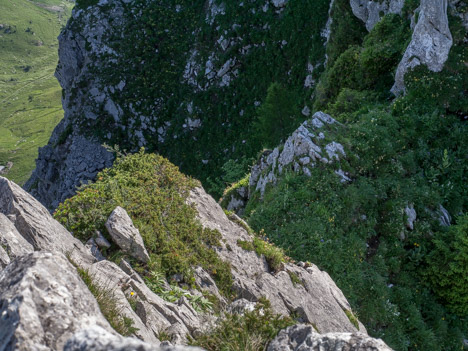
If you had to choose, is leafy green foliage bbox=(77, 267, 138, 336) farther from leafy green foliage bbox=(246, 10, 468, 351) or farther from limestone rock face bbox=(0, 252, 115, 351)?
leafy green foliage bbox=(246, 10, 468, 351)

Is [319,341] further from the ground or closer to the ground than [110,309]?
further from the ground

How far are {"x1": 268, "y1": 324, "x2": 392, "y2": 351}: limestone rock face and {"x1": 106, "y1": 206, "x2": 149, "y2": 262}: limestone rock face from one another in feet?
12.4

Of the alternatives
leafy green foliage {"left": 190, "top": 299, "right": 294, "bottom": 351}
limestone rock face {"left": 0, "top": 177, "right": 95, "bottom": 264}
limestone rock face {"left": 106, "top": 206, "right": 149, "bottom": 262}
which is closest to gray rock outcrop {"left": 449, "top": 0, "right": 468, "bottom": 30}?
Answer: leafy green foliage {"left": 190, "top": 299, "right": 294, "bottom": 351}

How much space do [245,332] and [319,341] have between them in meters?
1.55

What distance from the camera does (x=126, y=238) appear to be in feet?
26.8

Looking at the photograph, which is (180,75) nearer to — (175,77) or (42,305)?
(175,77)

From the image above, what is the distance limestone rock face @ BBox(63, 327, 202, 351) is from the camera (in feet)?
10.5

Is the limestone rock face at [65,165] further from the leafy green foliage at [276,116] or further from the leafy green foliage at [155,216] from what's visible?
the leafy green foliage at [155,216]

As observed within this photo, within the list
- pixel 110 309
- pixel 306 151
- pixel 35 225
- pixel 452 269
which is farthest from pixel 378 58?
pixel 110 309

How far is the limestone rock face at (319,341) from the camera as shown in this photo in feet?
17.0

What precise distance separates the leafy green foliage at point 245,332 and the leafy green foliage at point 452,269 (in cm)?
837

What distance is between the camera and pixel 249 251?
10.3m

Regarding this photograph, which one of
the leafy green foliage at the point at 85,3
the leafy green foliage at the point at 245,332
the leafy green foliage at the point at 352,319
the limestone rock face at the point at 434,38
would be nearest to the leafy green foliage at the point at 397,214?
the limestone rock face at the point at 434,38

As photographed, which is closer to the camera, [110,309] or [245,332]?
[110,309]
